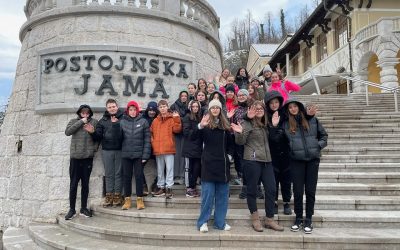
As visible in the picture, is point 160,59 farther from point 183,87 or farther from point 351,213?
point 351,213

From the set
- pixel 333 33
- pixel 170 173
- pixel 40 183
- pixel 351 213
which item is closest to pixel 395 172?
pixel 351 213

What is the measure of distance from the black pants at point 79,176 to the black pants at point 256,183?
2711 millimetres

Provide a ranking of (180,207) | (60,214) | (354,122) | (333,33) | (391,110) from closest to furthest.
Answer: (180,207)
(60,214)
(354,122)
(391,110)
(333,33)

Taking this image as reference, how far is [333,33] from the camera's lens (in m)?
24.4

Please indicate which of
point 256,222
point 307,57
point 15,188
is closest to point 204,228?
point 256,222

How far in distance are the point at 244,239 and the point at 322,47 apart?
2564 cm

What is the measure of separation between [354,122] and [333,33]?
1765 centimetres

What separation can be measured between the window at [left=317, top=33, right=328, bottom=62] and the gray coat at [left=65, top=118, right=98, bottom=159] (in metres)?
23.6

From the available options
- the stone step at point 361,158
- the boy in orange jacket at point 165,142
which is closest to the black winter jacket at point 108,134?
the boy in orange jacket at point 165,142

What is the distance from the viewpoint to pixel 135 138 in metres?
5.32

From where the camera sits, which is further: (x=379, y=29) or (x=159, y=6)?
(x=379, y=29)

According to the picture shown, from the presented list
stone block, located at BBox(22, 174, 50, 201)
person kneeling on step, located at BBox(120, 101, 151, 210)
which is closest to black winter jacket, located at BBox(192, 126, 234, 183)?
person kneeling on step, located at BBox(120, 101, 151, 210)

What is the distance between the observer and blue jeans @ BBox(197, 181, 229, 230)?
4348 mm

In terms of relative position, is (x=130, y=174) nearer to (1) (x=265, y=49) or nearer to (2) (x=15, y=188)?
(2) (x=15, y=188)
